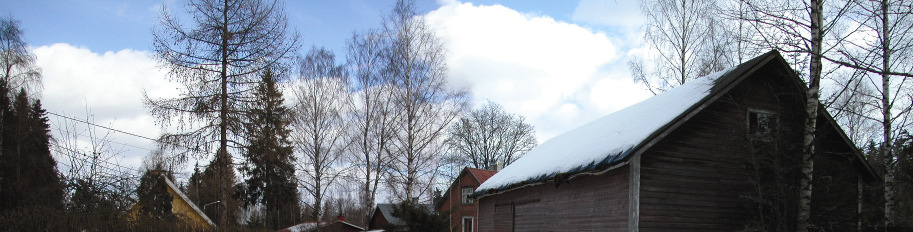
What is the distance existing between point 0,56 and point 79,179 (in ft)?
38.2

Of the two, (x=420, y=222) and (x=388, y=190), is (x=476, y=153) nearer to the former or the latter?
(x=388, y=190)

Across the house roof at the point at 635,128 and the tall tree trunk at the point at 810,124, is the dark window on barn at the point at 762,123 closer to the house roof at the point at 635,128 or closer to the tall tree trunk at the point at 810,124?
the tall tree trunk at the point at 810,124

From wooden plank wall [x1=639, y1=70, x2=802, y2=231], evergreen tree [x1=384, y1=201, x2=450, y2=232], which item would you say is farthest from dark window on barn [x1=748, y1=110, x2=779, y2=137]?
evergreen tree [x1=384, y1=201, x2=450, y2=232]

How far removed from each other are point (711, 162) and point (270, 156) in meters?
11.6

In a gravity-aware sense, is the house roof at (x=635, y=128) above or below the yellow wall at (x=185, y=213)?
above

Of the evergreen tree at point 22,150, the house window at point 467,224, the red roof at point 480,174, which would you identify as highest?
the evergreen tree at point 22,150

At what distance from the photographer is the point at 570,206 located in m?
13.4

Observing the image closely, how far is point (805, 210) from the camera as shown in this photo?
9945mm

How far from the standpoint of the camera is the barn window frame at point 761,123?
10.8 m

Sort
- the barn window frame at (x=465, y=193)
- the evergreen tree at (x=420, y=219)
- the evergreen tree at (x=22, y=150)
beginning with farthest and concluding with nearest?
the barn window frame at (x=465, y=193), the evergreen tree at (x=420, y=219), the evergreen tree at (x=22, y=150)

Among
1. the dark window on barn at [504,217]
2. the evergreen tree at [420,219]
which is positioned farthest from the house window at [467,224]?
the dark window on barn at [504,217]

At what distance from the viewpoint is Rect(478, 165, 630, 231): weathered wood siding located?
11.6 meters

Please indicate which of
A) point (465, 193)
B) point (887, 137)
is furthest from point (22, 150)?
point (887, 137)

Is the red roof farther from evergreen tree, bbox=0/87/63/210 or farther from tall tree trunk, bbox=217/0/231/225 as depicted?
evergreen tree, bbox=0/87/63/210
